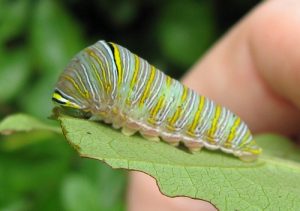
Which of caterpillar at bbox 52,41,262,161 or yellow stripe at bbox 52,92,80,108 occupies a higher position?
caterpillar at bbox 52,41,262,161

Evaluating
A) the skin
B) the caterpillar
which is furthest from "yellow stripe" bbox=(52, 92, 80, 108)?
the skin

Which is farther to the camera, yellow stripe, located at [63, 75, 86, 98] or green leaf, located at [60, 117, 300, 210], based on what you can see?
yellow stripe, located at [63, 75, 86, 98]

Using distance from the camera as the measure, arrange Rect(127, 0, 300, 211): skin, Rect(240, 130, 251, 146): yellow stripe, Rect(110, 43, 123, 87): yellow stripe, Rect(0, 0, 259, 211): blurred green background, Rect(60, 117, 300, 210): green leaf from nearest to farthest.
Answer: Rect(60, 117, 300, 210): green leaf
Rect(110, 43, 123, 87): yellow stripe
Rect(240, 130, 251, 146): yellow stripe
Rect(127, 0, 300, 211): skin
Rect(0, 0, 259, 211): blurred green background

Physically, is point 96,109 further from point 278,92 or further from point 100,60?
point 278,92

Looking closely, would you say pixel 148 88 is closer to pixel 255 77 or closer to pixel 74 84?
pixel 74 84

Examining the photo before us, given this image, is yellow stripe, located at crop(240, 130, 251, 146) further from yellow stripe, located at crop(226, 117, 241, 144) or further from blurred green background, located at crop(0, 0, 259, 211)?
blurred green background, located at crop(0, 0, 259, 211)

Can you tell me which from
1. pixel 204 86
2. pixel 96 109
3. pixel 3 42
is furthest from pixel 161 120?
pixel 3 42

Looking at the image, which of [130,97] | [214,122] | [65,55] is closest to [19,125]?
[130,97]
